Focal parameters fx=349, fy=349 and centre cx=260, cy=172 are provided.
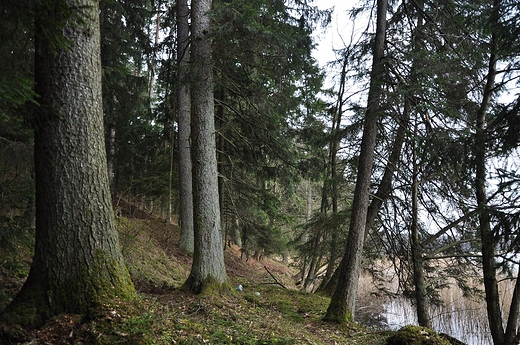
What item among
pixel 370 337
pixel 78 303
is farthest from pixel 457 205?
pixel 78 303

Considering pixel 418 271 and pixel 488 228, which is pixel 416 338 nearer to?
pixel 488 228

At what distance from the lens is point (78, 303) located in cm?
353

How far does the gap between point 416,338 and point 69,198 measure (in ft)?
16.9

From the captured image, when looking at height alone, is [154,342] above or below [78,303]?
below

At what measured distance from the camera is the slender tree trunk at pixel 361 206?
23.3ft

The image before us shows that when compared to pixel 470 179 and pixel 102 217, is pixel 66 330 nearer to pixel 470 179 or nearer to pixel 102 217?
pixel 102 217

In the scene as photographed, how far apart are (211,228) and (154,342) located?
370 cm

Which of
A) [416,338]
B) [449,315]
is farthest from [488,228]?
[449,315]

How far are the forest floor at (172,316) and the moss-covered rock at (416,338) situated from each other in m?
0.78

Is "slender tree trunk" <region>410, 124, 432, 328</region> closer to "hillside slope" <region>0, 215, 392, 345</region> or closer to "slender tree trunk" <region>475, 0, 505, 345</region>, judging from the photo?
"hillside slope" <region>0, 215, 392, 345</region>

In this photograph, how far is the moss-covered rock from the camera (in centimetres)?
519

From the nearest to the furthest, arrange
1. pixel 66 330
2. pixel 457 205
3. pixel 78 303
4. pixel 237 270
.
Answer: pixel 66 330, pixel 78 303, pixel 457 205, pixel 237 270

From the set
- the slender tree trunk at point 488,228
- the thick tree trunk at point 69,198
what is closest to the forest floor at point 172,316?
the thick tree trunk at point 69,198

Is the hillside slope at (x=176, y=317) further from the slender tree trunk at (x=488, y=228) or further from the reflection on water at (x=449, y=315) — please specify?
the reflection on water at (x=449, y=315)
